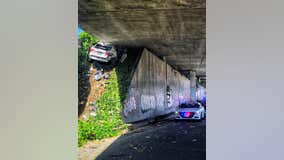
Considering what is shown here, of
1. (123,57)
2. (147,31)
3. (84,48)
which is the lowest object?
(123,57)

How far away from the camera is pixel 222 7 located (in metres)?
3.73

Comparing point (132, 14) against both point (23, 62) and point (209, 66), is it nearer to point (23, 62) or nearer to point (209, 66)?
point (209, 66)

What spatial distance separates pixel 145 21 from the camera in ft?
32.3

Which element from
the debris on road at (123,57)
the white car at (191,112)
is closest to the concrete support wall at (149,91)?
the debris on road at (123,57)

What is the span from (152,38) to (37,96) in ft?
33.7

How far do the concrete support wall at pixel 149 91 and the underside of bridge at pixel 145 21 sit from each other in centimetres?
227

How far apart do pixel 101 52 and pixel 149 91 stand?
4.67 metres

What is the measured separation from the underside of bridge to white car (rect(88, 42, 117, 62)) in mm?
635

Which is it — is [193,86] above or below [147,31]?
below

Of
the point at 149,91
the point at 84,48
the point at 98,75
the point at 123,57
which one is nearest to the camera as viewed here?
the point at 84,48

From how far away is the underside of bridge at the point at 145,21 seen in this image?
8227 millimetres

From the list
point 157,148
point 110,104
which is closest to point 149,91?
point 110,104

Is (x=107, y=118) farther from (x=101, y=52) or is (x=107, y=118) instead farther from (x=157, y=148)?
(x=157, y=148)

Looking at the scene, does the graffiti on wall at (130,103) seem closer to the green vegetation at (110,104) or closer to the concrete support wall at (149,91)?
the concrete support wall at (149,91)
